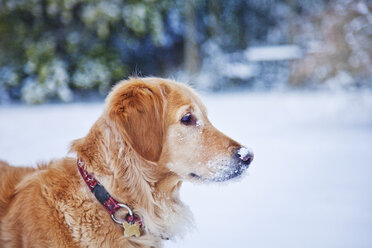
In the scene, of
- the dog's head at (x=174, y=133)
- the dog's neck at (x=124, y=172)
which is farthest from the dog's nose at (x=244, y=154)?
the dog's neck at (x=124, y=172)

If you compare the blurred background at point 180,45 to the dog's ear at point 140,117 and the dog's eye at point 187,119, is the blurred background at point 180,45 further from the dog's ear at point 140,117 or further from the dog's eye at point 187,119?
the dog's ear at point 140,117

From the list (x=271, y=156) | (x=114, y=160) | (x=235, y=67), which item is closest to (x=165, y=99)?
(x=114, y=160)

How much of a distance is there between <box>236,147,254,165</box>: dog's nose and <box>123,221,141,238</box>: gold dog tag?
30.4 inches

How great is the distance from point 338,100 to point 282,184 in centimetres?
752

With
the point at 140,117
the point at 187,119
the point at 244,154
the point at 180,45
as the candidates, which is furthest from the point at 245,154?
the point at 180,45

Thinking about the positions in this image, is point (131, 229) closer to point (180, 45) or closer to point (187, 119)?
point (187, 119)

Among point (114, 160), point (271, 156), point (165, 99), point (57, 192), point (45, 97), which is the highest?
point (165, 99)

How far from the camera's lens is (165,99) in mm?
2145

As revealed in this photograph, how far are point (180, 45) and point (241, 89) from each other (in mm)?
3594

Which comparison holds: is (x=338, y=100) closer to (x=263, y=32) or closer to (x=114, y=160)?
(x=263, y=32)

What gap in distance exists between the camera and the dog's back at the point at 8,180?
6.32 feet

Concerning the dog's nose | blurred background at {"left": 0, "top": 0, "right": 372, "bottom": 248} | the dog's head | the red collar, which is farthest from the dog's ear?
blurred background at {"left": 0, "top": 0, "right": 372, "bottom": 248}

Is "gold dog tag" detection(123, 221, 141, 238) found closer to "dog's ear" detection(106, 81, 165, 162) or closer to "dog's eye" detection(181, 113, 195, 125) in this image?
"dog's ear" detection(106, 81, 165, 162)

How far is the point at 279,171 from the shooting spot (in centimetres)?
508
